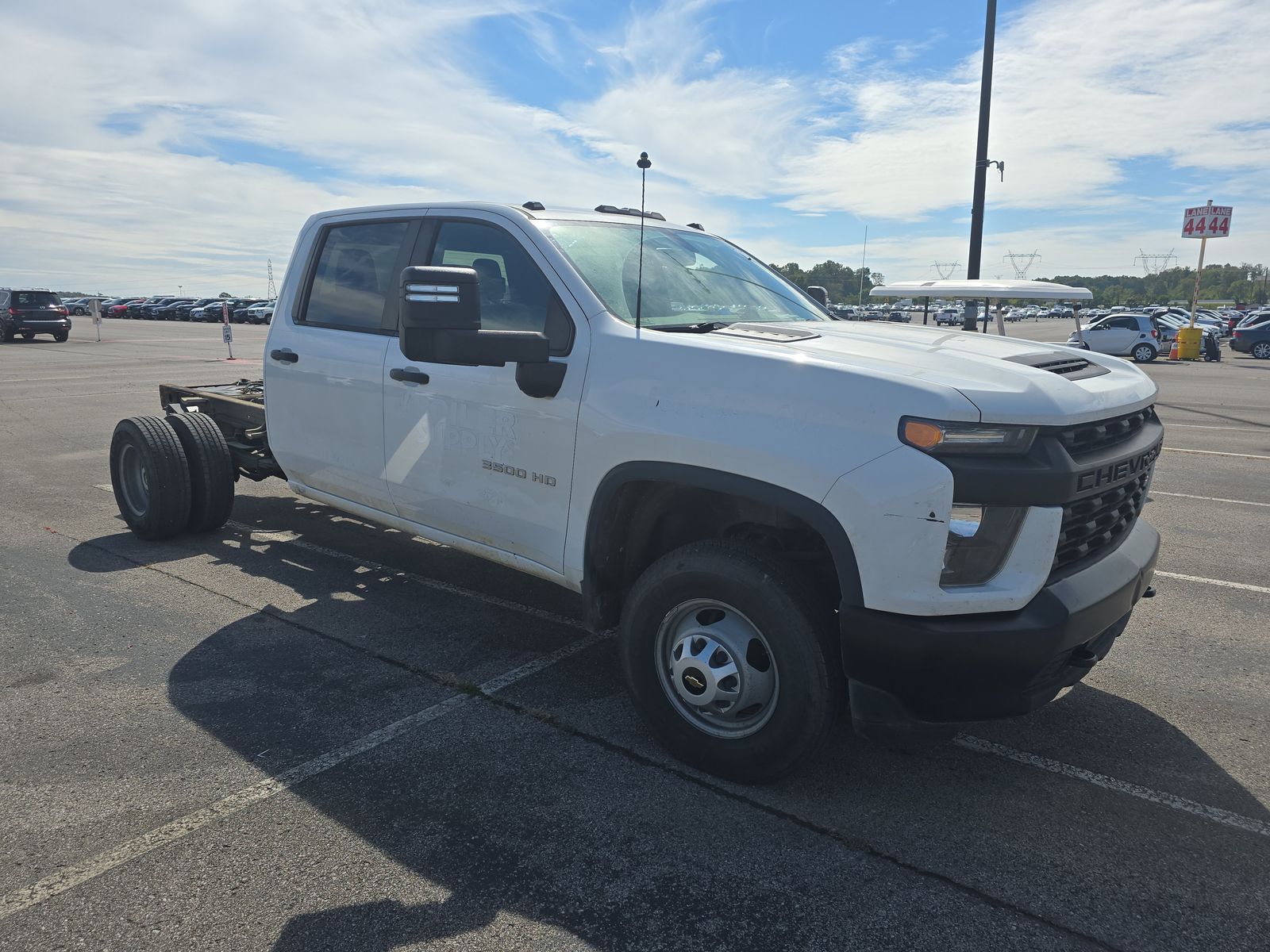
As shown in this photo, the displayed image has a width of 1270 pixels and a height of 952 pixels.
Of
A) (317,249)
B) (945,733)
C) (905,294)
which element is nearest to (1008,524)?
(945,733)

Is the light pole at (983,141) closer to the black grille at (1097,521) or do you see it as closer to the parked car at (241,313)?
the black grille at (1097,521)

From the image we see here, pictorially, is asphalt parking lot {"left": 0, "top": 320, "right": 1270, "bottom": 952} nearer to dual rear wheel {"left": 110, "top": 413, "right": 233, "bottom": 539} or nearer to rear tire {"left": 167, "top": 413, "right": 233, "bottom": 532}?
dual rear wheel {"left": 110, "top": 413, "right": 233, "bottom": 539}

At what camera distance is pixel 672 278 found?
3.93 m

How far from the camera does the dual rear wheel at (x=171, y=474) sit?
5.89m

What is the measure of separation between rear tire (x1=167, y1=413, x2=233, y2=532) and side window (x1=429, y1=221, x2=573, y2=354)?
8.88ft

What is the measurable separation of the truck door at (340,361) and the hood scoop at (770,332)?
5.82 feet

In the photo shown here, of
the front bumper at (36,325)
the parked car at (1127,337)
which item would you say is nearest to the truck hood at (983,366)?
the parked car at (1127,337)

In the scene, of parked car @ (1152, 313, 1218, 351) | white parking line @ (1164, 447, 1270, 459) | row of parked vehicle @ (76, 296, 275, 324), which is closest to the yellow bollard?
parked car @ (1152, 313, 1218, 351)

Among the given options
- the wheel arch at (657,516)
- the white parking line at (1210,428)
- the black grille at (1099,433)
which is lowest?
the white parking line at (1210,428)

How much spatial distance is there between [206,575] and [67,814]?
2648mm

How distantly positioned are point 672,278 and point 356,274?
1.82 m

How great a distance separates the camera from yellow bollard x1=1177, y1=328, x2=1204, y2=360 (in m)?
29.9

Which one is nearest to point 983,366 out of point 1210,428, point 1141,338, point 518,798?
point 518,798

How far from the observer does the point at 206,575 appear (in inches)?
214
